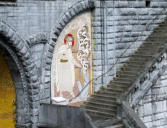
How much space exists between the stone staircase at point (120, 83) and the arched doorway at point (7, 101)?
261 centimetres

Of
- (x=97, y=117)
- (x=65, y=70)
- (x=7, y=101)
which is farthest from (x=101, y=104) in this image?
(x=7, y=101)

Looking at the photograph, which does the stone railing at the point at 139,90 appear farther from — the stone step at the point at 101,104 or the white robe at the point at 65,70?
the white robe at the point at 65,70

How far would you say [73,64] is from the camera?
21109mm

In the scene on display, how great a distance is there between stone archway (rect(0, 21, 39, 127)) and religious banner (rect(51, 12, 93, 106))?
96cm

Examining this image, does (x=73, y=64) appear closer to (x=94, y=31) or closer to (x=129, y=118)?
(x=94, y=31)

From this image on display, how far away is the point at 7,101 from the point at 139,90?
186 inches

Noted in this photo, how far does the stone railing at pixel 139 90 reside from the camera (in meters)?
19.3

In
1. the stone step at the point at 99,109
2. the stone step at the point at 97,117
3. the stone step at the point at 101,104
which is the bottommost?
the stone step at the point at 97,117

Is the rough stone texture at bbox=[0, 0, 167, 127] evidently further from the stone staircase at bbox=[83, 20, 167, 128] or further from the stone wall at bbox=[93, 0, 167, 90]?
the stone staircase at bbox=[83, 20, 167, 128]

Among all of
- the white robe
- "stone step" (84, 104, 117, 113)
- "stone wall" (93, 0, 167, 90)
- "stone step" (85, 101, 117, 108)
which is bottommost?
"stone step" (84, 104, 117, 113)

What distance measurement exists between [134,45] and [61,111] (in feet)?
18.3

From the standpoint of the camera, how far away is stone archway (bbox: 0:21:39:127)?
1884cm

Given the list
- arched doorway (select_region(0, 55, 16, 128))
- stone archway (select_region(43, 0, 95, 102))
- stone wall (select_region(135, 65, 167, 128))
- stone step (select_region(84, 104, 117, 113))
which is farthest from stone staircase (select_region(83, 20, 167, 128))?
arched doorway (select_region(0, 55, 16, 128))

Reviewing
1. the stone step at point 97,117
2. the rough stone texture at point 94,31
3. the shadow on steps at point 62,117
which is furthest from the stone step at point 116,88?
the shadow on steps at point 62,117
